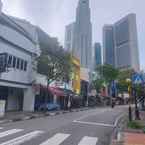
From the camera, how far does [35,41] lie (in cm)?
3173

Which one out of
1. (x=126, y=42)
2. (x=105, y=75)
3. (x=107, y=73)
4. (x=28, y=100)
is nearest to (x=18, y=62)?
(x=28, y=100)

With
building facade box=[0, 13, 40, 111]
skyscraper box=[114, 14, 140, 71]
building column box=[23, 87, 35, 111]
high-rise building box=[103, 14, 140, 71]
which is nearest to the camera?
building facade box=[0, 13, 40, 111]

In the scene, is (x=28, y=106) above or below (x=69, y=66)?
below

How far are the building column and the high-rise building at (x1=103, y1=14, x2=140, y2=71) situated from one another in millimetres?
84373

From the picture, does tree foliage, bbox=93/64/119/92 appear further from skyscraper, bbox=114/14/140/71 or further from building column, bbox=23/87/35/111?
building column, bbox=23/87/35/111

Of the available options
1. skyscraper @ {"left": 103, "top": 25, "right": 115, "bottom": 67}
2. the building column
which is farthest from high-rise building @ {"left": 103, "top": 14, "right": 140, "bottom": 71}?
the building column

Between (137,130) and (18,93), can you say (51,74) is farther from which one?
(137,130)

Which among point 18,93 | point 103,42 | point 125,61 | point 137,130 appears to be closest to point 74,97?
point 18,93

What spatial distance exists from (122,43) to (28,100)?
12014 cm

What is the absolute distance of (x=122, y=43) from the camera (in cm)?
14325

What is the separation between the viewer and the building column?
30.1m

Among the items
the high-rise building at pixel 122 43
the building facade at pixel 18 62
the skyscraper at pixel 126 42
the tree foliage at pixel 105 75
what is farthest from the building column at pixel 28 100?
the skyscraper at pixel 126 42

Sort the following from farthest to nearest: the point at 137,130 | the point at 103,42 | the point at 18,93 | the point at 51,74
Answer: the point at 103,42 → the point at 18,93 → the point at 51,74 → the point at 137,130

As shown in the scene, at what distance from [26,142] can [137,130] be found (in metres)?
6.47
